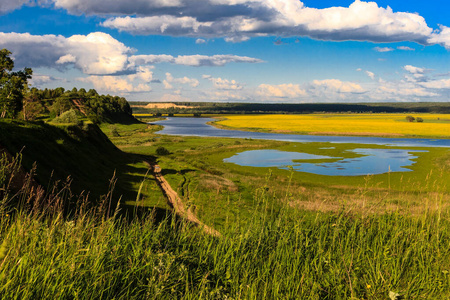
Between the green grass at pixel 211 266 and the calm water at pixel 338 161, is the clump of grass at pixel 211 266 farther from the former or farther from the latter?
the calm water at pixel 338 161

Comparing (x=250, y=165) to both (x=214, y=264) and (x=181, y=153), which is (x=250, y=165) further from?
(x=214, y=264)

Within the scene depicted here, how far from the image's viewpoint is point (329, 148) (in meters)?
78.6

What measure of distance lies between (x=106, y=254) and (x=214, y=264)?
4.73 ft

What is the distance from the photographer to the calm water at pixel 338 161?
172 ft

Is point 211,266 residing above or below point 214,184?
above

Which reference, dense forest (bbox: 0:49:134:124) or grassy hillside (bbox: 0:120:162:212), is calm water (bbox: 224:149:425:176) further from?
dense forest (bbox: 0:49:134:124)

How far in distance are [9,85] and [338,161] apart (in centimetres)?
5361

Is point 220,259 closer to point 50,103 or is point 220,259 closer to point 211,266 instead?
point 211,266

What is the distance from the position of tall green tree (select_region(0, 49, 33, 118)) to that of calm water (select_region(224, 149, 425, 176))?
112ft

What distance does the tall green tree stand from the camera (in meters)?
53.3

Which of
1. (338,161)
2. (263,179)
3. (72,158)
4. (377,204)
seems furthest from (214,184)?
(338,161)

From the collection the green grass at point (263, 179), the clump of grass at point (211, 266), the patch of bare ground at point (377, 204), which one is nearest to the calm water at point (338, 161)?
the green grass at point (263, 179)

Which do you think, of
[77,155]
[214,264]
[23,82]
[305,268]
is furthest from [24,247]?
[23,82]

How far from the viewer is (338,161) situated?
61125 mm
